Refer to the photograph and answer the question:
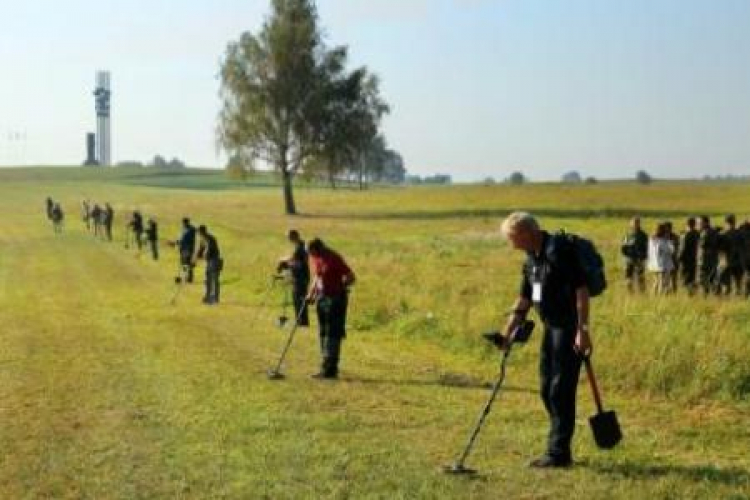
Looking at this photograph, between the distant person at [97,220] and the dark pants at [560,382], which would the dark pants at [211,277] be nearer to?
the dark pants at [560,382]

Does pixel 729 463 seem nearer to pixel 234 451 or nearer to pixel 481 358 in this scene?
pixel 234 451

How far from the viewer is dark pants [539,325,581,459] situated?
924cm

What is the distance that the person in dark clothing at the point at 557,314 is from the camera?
29.9 feet

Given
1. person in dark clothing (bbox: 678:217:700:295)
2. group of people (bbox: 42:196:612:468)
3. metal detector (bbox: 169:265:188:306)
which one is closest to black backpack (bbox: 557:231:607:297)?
group of people (bbox: 42:196:612:468)

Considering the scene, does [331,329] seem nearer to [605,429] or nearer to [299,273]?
[299,273]

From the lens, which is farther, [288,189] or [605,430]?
[288,189]

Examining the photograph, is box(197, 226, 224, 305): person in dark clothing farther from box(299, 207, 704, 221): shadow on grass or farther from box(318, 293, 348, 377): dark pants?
box(299, 207, 704, 221): shadow on grass

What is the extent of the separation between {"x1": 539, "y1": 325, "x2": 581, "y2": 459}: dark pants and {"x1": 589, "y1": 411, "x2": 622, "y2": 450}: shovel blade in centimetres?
26

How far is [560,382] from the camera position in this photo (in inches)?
367

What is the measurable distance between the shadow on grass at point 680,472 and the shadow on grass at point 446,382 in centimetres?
386

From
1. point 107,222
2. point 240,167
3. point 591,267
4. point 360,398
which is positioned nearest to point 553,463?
point 591,267

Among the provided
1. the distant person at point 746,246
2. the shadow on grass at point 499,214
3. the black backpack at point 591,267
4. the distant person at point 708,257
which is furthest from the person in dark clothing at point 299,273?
the shadow on grass at point 499,214

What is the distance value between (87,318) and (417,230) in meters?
31.5

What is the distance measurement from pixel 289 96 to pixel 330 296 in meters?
52.3
